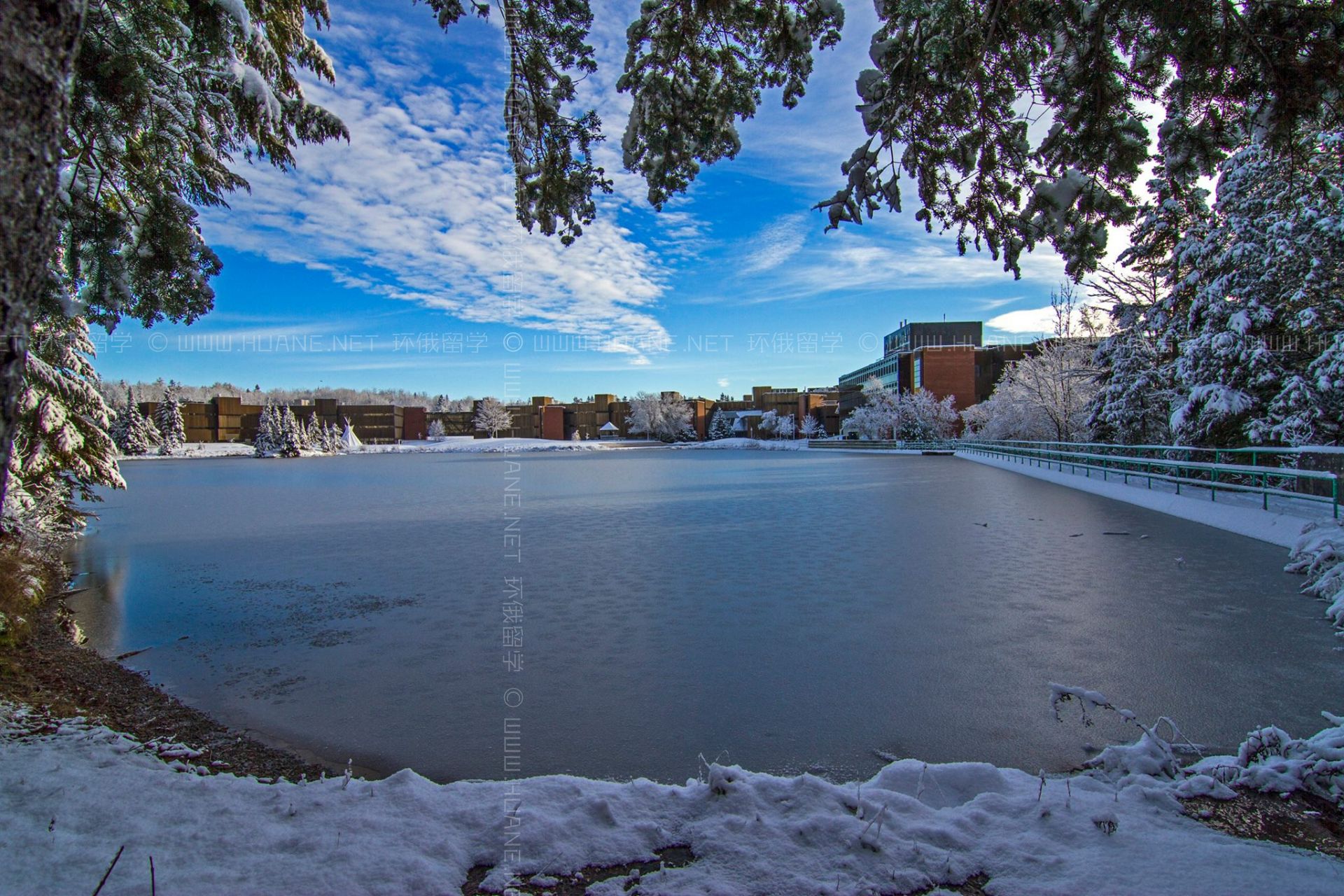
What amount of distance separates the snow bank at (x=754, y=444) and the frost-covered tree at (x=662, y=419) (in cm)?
756

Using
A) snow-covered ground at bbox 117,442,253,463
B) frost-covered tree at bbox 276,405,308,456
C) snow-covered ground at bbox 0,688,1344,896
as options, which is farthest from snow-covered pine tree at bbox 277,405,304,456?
snow-covered ground at bbox 0,688,1344,896

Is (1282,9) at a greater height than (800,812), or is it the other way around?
(1282,9)

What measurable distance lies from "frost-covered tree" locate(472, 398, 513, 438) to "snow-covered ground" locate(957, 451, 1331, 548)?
92522mm

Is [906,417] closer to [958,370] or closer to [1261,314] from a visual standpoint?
[958,370]

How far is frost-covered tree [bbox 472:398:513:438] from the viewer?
104 metres

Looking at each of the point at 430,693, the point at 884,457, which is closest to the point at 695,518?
the point at 430,693

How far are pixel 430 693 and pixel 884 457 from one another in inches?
1772

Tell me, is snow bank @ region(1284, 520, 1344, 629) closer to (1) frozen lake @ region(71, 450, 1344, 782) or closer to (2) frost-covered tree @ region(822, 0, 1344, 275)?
(1) frozen lake @ region(71, 450, 1344, 782)

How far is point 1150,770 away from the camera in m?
3.43

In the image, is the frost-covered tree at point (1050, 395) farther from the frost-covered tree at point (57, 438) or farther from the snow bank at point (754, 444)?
the frost-covered tree at point (57, 438)

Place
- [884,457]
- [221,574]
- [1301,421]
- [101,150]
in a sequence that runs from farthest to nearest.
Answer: [884,457] → [1301,421] → [221,574] → [101,150]

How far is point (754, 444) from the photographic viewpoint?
3465 inches

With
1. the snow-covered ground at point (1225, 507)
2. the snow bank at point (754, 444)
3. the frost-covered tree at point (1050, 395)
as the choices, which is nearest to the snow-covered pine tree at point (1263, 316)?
the snow-covered ground at point (1225, 507)

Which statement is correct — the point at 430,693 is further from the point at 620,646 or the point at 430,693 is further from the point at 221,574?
the point at 221,574
